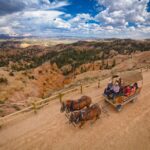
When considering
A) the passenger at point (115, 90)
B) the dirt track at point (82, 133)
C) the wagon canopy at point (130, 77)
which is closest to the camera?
the dirt track at point (82, 133)

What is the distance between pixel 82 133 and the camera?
728 cm

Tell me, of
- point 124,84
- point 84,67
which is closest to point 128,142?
point 124,84

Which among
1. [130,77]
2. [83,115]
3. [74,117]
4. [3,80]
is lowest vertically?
[3,80]

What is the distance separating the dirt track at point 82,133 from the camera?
6.59 metres

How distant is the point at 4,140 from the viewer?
7227 millimetres

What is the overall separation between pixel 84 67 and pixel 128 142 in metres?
44.8

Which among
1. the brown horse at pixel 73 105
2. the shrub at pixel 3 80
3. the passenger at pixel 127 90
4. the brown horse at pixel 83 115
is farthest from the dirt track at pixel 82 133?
the shrub at pixel 3 80

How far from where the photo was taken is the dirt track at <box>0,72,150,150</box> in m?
6.59

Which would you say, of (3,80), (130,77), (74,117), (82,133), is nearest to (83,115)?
(74,117)

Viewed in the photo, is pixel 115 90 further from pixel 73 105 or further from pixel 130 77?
pixel 73 105

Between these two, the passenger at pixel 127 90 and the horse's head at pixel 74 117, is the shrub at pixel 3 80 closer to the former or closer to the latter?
the horse's head at pixel 74 117

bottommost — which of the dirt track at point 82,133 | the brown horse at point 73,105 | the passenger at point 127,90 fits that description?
the dirt track at point 82,133

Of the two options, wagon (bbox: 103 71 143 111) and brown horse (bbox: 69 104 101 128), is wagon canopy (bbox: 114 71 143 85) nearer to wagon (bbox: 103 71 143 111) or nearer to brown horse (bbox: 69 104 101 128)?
wagon (bbox: 103 71 143 111)

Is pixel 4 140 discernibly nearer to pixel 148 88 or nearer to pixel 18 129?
pixel 18 129
